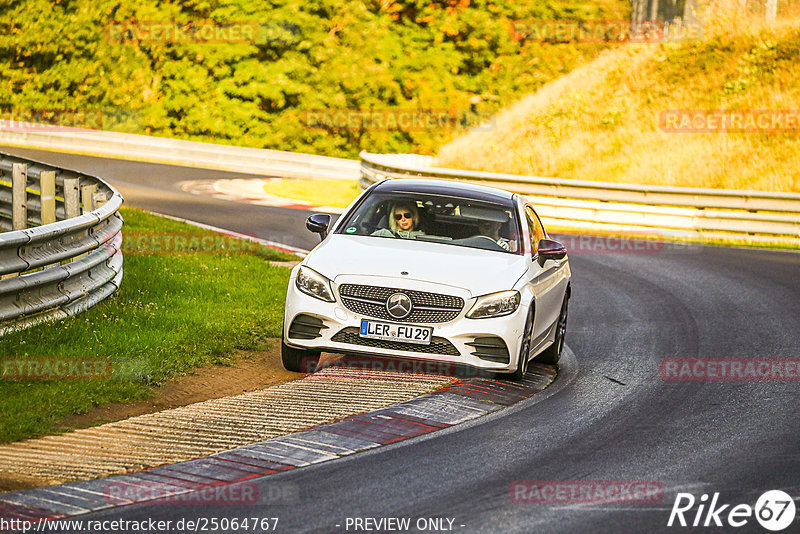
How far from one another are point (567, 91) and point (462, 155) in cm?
633

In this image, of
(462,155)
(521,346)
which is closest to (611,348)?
(521,346)

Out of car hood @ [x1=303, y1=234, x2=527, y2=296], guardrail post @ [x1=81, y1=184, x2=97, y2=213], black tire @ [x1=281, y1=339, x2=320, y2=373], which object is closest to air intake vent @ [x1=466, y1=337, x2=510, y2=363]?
car hood @ [x1=303, y1=234, x2=527, y2=296]

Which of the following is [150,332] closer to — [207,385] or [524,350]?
[207,385]

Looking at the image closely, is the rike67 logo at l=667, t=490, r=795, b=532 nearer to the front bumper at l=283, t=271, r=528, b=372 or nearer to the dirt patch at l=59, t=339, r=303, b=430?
the front bumper at l=283, t=271, r=528, b=372

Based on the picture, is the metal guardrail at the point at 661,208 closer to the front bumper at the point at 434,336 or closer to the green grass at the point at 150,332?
the green grass at the point at 150,332

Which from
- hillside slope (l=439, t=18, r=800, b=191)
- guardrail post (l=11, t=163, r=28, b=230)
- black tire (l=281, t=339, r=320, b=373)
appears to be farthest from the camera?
hillside slope (l=439, t=18, r=800, b=191)

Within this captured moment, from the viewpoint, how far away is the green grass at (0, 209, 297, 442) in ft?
27.2

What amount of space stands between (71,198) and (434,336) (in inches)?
300

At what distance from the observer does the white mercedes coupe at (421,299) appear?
946cm

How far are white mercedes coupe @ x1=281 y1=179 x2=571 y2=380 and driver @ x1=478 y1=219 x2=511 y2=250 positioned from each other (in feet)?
0.10

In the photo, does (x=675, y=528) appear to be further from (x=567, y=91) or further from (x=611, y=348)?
(x=567, y=91)

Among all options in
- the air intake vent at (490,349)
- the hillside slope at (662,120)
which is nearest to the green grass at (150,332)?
the air intake vent at (490,349)

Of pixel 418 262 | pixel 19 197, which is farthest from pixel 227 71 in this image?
pixel 418 262

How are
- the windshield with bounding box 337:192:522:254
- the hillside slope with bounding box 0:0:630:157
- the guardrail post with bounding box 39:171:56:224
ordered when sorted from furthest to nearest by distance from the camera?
the hillside slope with bounding box 0:0:630:157 < the guardrail post with bounding box 39:171:56:224 < the windshield with bounding box 337:192:522:254
